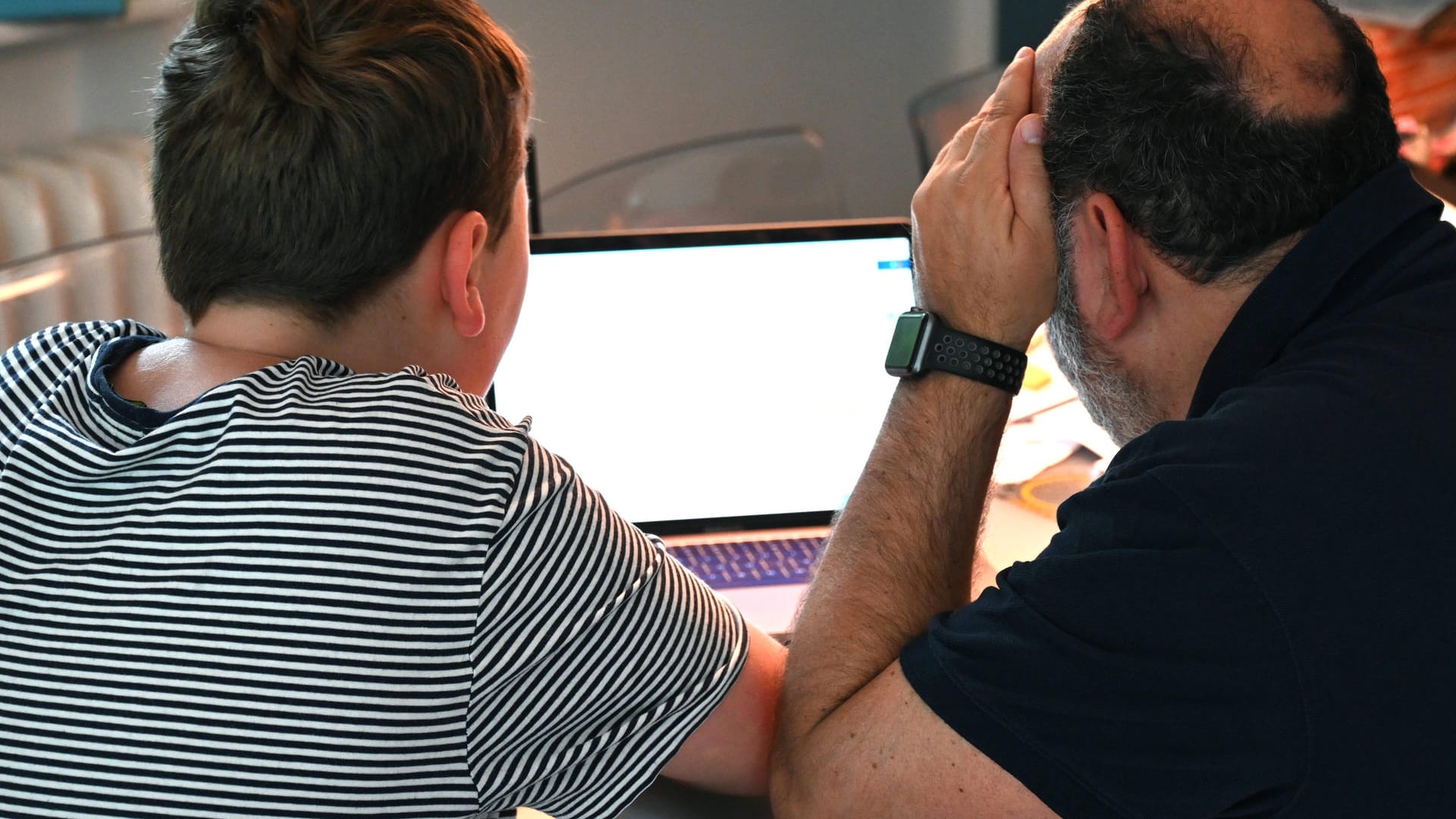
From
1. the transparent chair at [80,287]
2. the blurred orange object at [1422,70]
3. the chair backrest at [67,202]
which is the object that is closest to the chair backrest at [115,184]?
the chair backrest at [67,202]

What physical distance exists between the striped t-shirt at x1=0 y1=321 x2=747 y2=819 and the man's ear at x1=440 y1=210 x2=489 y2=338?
0.11 metres

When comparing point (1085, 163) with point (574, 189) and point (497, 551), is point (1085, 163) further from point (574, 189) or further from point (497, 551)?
point (574, 189)

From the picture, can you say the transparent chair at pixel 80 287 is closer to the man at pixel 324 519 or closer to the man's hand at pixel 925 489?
the man at pixel 324 519

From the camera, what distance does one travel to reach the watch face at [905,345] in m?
1.09

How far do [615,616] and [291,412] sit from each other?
9.1 inches

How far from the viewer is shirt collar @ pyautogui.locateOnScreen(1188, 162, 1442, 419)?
0.88m

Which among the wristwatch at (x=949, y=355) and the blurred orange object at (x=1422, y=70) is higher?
the wristwatch at (x=949, y=355)

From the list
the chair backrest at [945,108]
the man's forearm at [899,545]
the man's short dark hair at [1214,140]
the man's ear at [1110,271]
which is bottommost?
the chair backrest at [945,108]

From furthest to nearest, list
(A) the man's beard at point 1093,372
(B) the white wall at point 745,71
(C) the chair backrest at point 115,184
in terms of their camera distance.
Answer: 1. (B) the white wall at point 745,71
2. (C) the chair backrest at point 115,184
3. (A) the man's beard at point 1093,372

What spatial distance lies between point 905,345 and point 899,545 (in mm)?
174

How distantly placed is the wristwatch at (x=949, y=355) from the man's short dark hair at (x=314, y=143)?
0.39 meters

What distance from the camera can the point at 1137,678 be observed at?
0.78 metres

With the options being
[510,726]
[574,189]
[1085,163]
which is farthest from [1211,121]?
[574,189]

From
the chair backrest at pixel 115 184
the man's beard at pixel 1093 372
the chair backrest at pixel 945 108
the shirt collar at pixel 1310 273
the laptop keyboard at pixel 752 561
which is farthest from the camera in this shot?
the chair backrest at pixel 945 108
